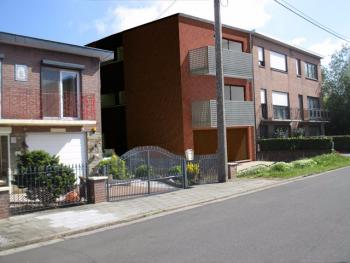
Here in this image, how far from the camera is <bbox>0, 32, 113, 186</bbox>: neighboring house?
51.7ft

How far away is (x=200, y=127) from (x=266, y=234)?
644 inches

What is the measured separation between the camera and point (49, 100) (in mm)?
17203

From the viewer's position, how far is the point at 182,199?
13195 mm

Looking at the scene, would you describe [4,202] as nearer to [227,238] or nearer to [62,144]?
[227,238]

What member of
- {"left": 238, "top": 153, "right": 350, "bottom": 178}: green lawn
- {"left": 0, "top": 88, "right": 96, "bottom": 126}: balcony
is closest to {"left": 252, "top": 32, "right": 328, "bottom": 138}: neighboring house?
{"left": 238, "top": 153, "right": 350, "bottom": 178}: green lawn

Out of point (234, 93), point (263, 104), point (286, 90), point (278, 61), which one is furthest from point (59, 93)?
point (286, 90)

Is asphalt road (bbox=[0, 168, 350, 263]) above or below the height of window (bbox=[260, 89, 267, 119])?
below

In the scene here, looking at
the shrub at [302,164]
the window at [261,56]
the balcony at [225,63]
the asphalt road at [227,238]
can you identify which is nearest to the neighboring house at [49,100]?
the balcony at [225,63]

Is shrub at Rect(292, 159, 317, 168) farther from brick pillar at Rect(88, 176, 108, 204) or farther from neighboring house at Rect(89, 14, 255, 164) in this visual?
brick pillar at Rect(88, 176, 108, 204)

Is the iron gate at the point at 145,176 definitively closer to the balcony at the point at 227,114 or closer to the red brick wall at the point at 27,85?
the red brick wall at the point at 27,85

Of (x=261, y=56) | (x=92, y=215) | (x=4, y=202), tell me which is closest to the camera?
(x=4, y=202)

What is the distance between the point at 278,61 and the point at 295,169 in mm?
14621

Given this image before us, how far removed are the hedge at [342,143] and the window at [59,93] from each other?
22.0 m

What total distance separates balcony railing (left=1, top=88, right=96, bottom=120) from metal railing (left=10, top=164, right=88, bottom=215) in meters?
4.46
